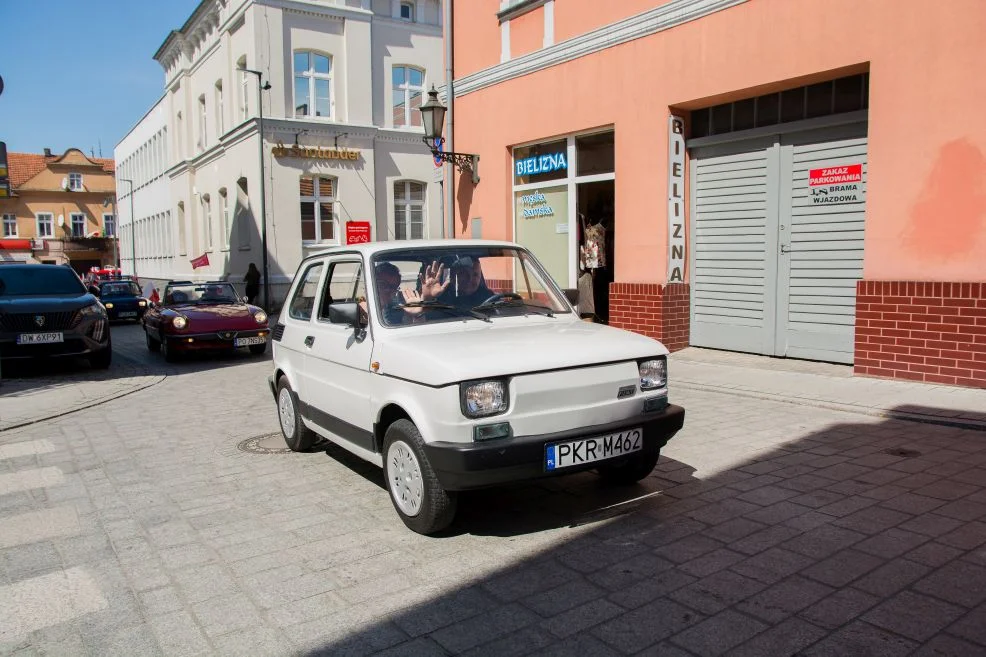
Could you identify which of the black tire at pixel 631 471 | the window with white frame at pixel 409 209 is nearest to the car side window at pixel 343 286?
the black tire at pixel 631 471

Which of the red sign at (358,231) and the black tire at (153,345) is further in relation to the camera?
the red sign at (358,231)

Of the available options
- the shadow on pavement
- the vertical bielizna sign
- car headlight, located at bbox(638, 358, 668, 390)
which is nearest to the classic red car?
the vertical bielizna sign

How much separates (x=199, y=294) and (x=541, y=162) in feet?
23.2

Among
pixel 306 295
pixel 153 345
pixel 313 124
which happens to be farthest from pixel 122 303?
pixel 306 295

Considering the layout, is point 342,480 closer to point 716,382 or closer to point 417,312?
point 417,312

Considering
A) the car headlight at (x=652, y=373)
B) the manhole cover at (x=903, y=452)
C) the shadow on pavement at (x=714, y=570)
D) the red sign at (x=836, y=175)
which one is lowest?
the shadow on pavement at (x=714, y=570)

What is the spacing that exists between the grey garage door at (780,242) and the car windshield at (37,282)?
10.3m

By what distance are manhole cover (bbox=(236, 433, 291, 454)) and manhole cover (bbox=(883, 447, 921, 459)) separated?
4895mm

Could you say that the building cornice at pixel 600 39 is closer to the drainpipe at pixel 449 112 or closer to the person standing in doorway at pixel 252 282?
the drainpipe at pixel 449 112

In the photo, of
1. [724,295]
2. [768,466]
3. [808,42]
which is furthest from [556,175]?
[768,466]

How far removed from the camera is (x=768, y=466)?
551 cm

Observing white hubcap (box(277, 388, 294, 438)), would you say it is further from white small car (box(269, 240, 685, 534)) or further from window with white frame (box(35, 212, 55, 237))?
window with white frame (box(35, 212, 55, 237))

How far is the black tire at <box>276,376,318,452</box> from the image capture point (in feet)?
20.5

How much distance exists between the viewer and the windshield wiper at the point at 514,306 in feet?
16.9
